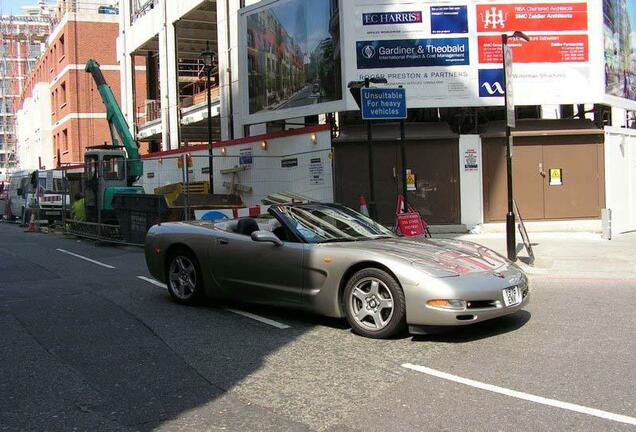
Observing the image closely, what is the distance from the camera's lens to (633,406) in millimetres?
4234

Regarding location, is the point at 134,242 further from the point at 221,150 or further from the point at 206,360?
the point at 206,360

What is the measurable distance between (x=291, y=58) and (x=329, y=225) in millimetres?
12072

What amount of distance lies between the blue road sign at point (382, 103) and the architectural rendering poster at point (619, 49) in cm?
785

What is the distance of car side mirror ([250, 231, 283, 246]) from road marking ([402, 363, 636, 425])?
215 cm

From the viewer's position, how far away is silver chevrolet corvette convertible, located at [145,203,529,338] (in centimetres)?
577

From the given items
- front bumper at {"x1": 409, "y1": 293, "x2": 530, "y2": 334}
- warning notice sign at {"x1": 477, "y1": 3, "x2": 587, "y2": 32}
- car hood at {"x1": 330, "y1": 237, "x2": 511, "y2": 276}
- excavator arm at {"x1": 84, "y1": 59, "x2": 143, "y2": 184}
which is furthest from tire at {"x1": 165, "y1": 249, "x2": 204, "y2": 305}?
excavator arm at {"x1": 84, "y1": 59, "x2": 143, "y2": 184}

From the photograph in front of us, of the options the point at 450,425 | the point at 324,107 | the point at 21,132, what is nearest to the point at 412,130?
the point at 324,107

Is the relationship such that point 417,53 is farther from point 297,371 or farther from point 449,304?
point 297,371

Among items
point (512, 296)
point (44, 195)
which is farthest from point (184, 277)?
point (44, 195)

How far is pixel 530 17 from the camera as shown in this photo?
16.2 m

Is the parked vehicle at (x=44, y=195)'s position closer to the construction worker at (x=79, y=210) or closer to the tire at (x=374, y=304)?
the construction worker at (x=79, y=210)

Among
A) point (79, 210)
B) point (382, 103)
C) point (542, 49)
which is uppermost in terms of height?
point (542, 49)

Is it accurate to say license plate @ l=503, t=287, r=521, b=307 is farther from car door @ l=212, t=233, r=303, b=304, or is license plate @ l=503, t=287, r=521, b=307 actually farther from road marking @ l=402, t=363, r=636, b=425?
car door @ l=212, t=233, r=303, b=304

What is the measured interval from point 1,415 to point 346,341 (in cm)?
307
